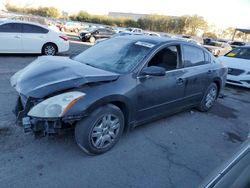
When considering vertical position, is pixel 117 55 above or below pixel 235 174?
above

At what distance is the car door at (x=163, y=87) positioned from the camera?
11.6ft

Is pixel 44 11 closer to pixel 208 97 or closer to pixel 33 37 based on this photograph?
pixel 33 37

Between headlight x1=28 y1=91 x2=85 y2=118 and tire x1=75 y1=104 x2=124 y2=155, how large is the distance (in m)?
0.30

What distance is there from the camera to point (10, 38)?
914 cm

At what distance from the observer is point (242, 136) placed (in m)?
4.43

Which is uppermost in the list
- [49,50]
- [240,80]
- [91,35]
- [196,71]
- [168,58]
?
[91,35]

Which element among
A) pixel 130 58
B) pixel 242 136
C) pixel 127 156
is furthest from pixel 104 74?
pixel 242 136

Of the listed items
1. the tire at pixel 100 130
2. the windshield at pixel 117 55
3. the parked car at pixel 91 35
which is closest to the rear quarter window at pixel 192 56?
the windshield at pixel 117 55

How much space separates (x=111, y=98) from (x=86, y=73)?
49 cm

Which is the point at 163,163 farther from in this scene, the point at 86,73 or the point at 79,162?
the point at 86,73

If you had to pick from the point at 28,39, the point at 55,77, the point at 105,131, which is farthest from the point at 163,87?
the point at 28,39

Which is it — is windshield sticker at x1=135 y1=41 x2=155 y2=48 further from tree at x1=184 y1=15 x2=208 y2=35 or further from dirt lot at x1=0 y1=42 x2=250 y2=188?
tree at x1=184 y1=15 x2=208 y2=35

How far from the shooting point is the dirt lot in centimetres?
271

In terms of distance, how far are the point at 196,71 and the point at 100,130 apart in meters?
2.44
